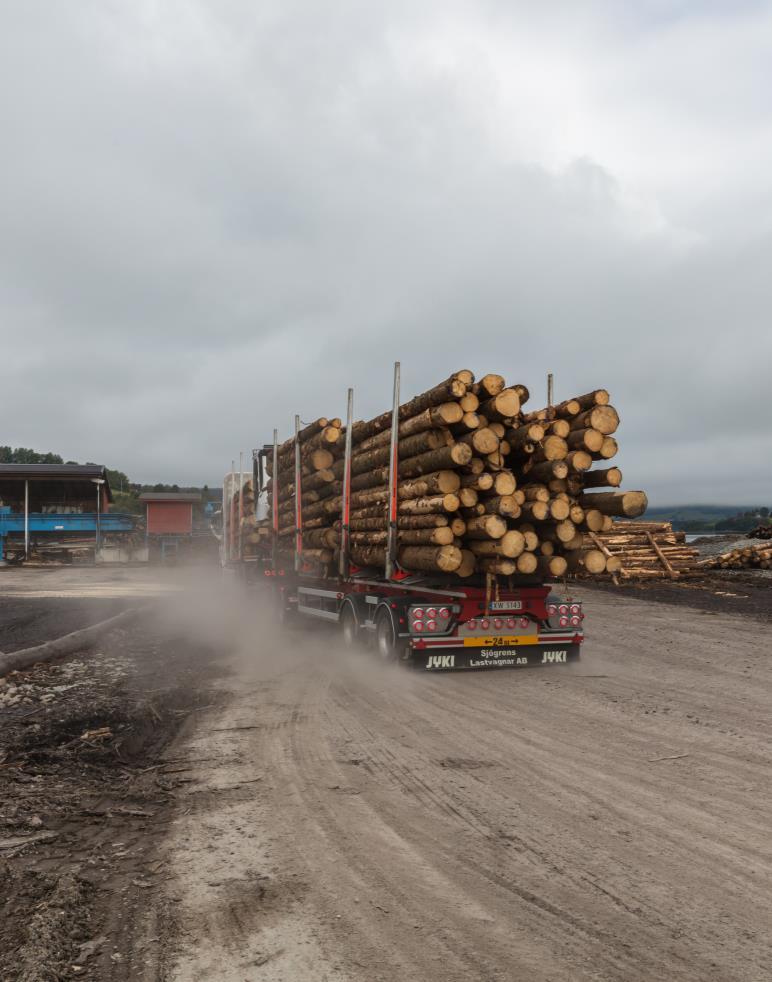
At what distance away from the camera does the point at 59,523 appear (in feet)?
133

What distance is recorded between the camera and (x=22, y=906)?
3.72m

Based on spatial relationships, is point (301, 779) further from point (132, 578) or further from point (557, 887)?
point (132, 578)

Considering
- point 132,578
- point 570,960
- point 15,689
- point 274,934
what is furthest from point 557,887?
point 132,578

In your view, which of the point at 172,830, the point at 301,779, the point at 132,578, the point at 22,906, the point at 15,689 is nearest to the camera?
the point at 22,906

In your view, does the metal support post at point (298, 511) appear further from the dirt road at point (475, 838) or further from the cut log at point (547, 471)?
the dirt road at point (475, 838)

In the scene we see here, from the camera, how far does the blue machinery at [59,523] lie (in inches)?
1556

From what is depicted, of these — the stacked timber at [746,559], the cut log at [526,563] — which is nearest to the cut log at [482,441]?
the cut log at [526,563]

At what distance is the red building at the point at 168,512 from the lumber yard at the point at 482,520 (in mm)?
30482

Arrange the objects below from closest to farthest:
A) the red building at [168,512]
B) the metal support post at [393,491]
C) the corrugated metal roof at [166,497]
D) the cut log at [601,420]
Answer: the cut log at [601,420]
the metal support post at [393,491]
the corrugated metal roof at [166,497]
the red building at [168,512]

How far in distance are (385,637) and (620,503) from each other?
370 centimetres

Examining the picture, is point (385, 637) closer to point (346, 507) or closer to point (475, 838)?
point (346, 507)

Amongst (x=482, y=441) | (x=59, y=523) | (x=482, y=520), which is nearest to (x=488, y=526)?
(x=482, y=520)

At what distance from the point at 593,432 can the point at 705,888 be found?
6.64m

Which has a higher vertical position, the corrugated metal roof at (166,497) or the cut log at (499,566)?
the corrugated metal roof at (166,497)
